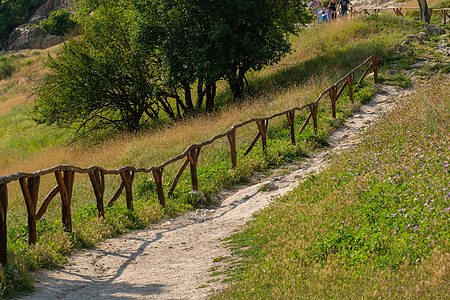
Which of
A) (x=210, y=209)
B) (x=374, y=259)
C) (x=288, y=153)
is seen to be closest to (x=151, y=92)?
(x=288, y=153)

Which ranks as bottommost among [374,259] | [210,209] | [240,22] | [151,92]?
[210,209]

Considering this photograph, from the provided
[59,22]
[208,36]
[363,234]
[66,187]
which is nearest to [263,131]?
[66,187]

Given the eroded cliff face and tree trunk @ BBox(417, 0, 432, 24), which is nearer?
tree trunk @ BBox(417, 0, 432, 24)

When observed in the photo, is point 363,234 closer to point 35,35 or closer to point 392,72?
point 392,72

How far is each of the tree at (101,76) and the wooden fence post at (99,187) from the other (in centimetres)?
1311

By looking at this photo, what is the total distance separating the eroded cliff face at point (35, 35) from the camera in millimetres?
64688

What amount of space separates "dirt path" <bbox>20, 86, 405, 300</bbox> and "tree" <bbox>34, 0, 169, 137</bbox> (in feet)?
40.7

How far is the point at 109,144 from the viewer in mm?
19734

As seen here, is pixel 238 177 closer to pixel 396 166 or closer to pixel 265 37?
pixel 396 166

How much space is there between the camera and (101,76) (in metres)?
21.7

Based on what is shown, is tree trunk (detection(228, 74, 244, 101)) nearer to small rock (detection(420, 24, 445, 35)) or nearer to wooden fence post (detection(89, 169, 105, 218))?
small rock (detection(420, 24, 445, 35))

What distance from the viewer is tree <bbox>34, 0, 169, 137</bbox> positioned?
2173 centimetres

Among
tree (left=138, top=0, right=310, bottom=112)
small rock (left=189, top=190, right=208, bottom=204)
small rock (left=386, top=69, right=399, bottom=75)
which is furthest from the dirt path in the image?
tree (left=138, top=0, right=310, bottom=112)

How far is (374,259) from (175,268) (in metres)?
2.80
